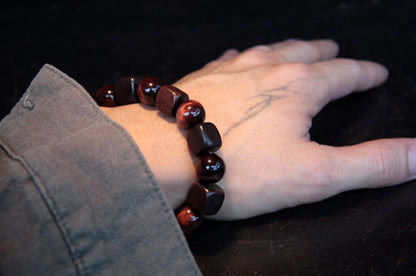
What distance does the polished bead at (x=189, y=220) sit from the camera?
0.86 metres

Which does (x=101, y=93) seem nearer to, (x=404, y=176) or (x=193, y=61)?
(x=193, y=61)

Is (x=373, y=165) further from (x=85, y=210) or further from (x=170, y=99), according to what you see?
(x=85, y=210)

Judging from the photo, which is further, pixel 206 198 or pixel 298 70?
pixel 298 70

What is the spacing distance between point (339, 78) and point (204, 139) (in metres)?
0.51

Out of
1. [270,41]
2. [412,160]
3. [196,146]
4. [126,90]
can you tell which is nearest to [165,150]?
[196,146]

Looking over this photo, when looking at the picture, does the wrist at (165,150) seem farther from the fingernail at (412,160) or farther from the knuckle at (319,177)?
the fingernail at (412,160)

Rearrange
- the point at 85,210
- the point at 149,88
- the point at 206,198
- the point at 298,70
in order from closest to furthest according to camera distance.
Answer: the point at 85,210 → the point at 206,198 → the point at 149,88 → the point at 298,70

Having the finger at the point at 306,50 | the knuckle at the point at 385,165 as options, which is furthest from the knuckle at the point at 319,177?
the finger at the point at 306,50

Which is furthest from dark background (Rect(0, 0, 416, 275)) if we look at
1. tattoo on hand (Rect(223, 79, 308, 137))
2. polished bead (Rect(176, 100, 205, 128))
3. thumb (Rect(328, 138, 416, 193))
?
polished bead (Rect(176, 100, 205, 128))

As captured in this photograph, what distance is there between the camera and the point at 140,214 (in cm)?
72

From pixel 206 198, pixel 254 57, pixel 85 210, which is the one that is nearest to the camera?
pixel 85 210

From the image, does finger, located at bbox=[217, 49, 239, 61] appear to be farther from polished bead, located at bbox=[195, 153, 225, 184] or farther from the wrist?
polished bead, located at bbox=[195, 153, 225, 184]

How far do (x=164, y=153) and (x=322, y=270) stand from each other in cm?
44

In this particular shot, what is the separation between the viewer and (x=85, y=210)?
0.69m
